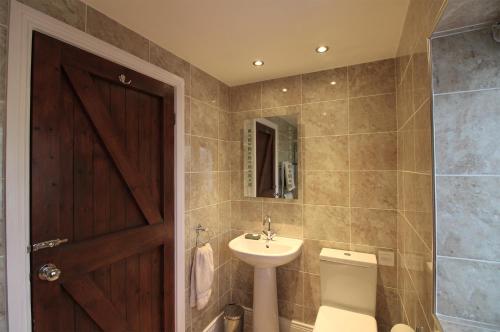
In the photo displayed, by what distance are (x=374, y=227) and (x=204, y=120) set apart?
1679 mm

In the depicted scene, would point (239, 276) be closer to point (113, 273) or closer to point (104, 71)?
point (113, 273)

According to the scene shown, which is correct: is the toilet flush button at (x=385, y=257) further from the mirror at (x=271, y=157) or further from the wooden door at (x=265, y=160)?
the wooden door at (x=265, y=160)

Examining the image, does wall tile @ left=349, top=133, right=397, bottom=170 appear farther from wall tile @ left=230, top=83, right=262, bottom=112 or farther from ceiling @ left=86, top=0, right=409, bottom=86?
wall tile @ left=230, top=83, right=262, bottom=112

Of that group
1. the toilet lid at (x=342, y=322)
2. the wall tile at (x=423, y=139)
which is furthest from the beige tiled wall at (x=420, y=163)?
the toilet lid at (x=342, y=322)

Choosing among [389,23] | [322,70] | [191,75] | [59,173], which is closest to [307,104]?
[322,70]

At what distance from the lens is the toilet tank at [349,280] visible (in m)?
1.66

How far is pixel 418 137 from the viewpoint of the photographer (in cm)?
98

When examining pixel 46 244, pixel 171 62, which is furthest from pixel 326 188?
pixel 46 244

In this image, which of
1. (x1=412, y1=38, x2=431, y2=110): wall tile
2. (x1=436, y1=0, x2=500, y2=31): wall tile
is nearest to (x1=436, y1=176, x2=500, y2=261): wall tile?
(x1=412, y1=38, x2=431, y2=110): wall tile

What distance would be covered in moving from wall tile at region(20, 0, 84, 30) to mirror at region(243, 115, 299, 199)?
1448 millimetres

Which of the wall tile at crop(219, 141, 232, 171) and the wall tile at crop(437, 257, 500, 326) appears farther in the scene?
the wall tile at crop(219, 141, 232, 171)

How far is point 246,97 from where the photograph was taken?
2285 millimetres

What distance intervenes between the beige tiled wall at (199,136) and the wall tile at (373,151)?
1208 mm

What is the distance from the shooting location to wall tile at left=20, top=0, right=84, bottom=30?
0.99m
